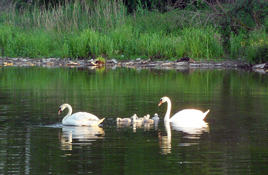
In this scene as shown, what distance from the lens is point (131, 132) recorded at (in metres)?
10.8

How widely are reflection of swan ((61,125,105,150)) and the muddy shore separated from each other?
1712 centimetres

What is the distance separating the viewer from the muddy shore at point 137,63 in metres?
28.8

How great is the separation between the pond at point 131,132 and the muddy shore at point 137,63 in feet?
27.6

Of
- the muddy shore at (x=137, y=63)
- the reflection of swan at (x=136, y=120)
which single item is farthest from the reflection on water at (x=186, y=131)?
the muddy shore at (x=137, y=63)

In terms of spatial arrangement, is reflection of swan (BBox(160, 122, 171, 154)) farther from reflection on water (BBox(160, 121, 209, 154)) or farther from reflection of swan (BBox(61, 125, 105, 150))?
reflection of swan (BBox(61, 125, 105, 150))

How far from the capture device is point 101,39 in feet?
100

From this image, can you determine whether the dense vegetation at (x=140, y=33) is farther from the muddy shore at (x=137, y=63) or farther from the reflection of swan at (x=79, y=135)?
the reflection of swan at (x=79, y=135)

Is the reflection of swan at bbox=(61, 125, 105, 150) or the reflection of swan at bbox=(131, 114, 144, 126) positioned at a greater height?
the reflection of swan at bbox=(131, 114, 144, 126)

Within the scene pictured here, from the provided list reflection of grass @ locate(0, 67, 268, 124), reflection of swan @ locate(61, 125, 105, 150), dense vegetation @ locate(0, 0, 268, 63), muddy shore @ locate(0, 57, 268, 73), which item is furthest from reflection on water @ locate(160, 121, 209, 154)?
dense vegetation @ locate(0, 0, 268, 63)

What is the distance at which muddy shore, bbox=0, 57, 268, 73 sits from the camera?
28.8 metres

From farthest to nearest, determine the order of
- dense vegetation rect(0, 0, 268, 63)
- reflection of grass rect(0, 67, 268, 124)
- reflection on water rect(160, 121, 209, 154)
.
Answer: dense vegetation rect(0, 0, 268, 63) → reflection of grass rect(0, 67, 268, 124) → reflection on water rect(160, 121, 209, 154)

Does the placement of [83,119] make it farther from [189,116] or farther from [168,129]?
[189,116]

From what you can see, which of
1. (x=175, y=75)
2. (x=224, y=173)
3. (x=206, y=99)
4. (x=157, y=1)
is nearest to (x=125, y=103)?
(x=206, y=99)

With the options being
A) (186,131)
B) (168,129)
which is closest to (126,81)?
(168,129)
